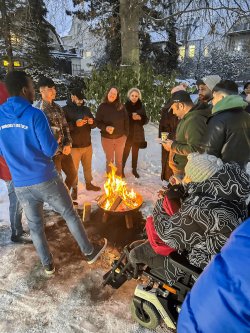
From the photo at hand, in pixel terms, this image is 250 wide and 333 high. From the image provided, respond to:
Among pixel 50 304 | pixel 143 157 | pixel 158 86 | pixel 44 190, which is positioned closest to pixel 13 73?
pixel 44 190

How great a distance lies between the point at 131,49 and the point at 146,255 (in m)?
8.35

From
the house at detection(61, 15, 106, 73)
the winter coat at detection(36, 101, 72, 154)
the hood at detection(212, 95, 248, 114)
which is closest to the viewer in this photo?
the hood at detection(212, 95, 248, 114)

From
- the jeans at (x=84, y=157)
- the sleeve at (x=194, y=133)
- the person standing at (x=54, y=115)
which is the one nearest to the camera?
the sleeve at (x=194, y=133)

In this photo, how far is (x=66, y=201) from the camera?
309cm

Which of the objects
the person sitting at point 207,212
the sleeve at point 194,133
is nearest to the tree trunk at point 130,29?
the sleeve at point 194,133

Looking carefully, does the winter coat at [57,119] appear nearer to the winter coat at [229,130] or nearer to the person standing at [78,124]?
the person standing at [78,124]

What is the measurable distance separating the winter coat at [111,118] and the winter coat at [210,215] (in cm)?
353

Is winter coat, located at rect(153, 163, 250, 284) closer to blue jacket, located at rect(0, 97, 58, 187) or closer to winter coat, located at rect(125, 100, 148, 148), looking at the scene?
blue jacket, located at rect(0, 97, 58, 187)

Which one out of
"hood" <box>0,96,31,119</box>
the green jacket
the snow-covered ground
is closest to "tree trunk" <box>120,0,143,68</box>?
the green jacket

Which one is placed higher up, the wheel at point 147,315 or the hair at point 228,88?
the hair at point 228,88

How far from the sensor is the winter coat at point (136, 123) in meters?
6.01

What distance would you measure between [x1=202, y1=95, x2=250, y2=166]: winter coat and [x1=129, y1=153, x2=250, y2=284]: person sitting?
96cm

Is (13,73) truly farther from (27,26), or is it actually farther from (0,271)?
(27,26)

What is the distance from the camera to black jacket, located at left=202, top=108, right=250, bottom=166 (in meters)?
3.02
